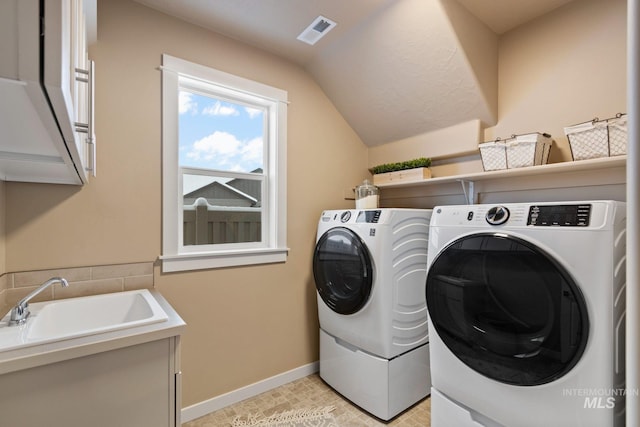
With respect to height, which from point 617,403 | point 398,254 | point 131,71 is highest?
point 131,71

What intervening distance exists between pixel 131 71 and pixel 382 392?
2.37 meters

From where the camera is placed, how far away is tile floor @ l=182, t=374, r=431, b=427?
187cm

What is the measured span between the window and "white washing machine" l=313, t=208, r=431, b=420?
0.51 metres

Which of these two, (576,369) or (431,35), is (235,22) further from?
(576,369)

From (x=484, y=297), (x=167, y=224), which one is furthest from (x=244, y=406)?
(x=484, y=297)

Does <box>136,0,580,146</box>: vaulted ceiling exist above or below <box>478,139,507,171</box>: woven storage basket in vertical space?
above

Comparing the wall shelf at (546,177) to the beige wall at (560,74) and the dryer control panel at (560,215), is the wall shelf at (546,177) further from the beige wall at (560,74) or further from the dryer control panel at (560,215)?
the dryer control panel at (560,215)

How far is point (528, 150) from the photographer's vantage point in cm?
173

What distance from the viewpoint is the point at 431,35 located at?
187 cm

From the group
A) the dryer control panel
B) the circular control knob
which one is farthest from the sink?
the dryer control panel

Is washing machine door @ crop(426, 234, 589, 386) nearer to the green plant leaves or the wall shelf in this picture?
the wall shelf

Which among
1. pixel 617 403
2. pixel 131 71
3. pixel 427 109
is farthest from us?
pixel 427 109

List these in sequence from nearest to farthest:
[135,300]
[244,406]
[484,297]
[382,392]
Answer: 1. [484,297]
2. [135,300]
3. [382,392]
4. [244,406]

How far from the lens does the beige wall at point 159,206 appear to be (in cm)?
156
